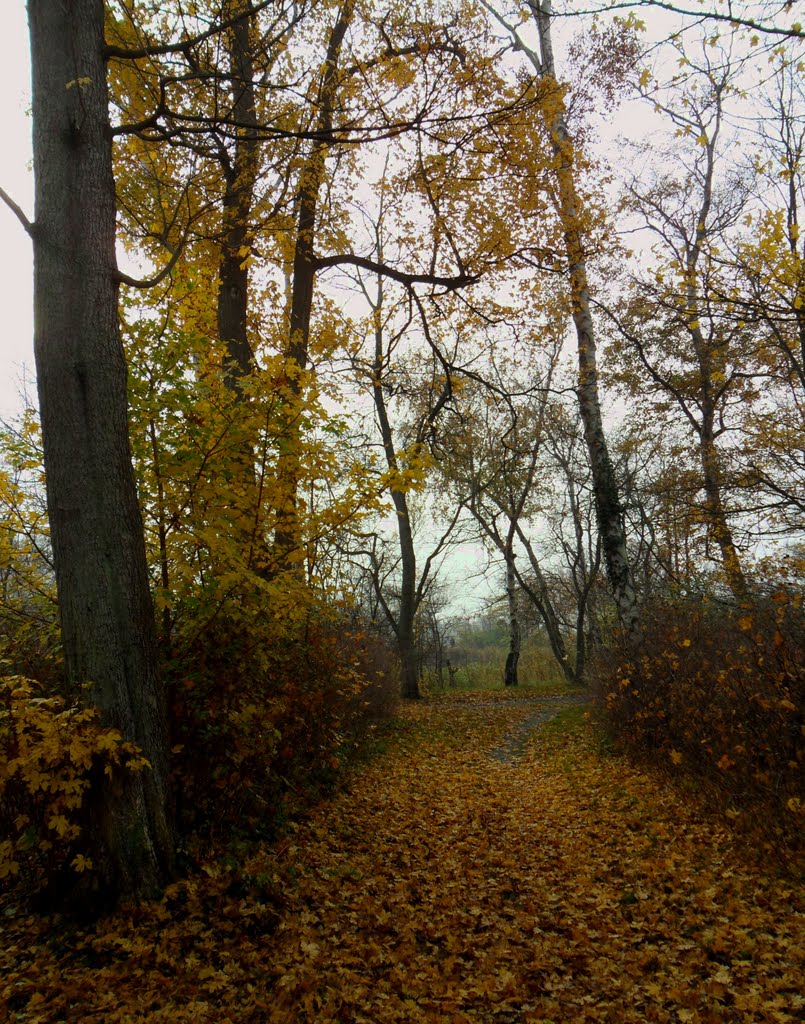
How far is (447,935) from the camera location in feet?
12.3

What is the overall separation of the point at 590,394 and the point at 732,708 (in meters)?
6.01

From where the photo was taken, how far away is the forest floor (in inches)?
117

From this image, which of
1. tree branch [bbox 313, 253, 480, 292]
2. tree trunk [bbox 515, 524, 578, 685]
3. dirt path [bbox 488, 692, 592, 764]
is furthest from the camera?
tree trunk [bbox 515, 524, 578, 685]

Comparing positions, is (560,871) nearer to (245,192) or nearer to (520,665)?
(245,192)

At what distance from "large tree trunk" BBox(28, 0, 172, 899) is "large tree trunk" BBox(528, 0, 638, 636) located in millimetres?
7133

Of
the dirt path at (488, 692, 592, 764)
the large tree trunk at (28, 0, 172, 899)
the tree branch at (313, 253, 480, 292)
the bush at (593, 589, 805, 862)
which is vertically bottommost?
the dirt path at (488, 692, 592, 764)

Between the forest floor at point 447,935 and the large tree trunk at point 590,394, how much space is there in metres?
3.90

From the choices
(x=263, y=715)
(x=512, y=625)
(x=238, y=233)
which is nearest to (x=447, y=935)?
(x=263, y=715)

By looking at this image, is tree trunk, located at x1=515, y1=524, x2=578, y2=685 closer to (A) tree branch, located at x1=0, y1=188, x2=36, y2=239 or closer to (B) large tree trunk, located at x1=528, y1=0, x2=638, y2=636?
(B) large tree trunk, located at x1=528, y1=0, x2=638, y2=636

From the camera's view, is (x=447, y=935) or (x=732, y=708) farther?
(x=732, y=708)

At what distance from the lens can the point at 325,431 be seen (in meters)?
5.12

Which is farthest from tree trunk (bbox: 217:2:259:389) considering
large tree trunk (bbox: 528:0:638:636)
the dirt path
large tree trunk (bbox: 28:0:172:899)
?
the dirt path

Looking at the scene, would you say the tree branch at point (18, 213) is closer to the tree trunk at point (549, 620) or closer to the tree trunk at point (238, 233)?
A: the tree trunk at point (238, 233)

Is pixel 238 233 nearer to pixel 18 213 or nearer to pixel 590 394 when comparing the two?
pixel 18 213
